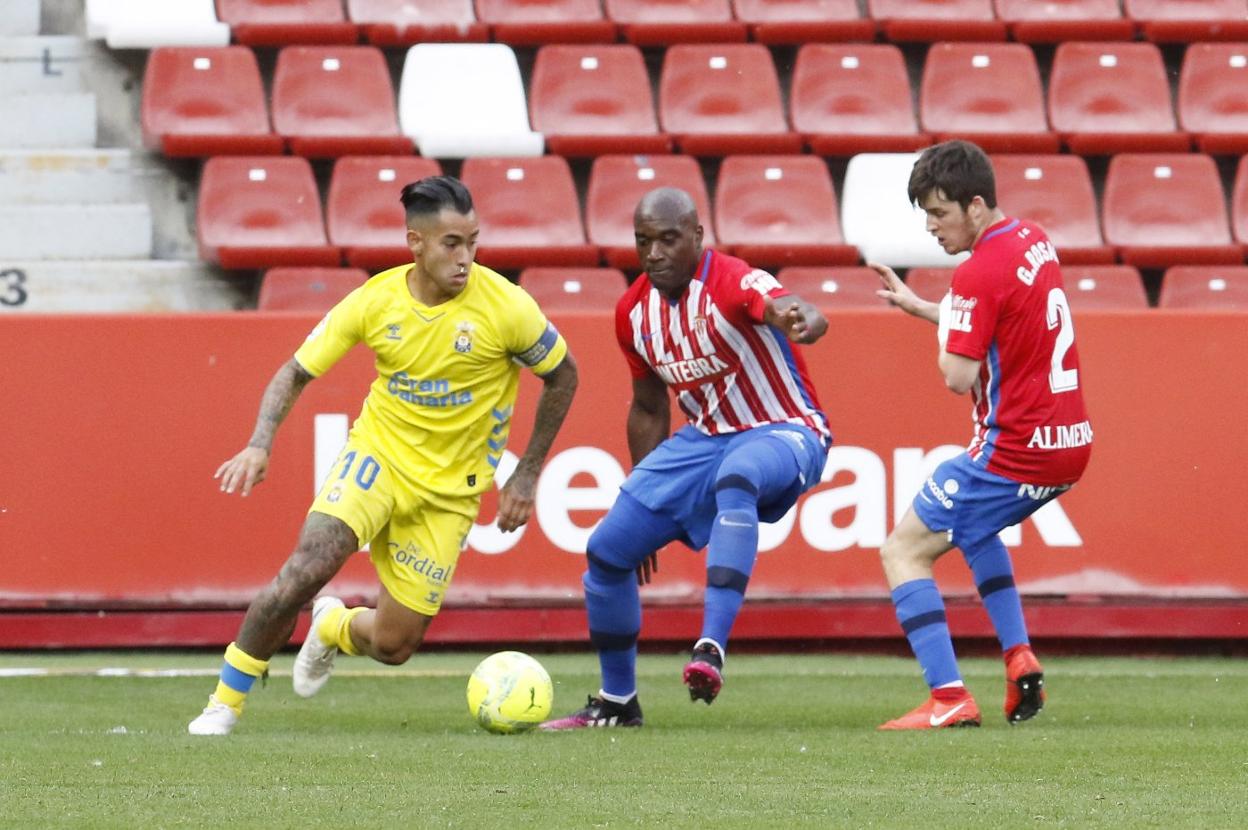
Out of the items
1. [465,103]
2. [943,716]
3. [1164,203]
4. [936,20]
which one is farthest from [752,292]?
[936,20]

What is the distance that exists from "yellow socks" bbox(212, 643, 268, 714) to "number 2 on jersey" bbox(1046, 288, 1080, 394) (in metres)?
2.84

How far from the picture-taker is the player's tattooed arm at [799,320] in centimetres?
668

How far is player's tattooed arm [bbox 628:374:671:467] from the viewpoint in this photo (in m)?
7.61

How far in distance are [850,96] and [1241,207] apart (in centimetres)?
242

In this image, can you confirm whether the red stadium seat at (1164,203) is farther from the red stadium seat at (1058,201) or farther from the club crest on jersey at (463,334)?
the club crest on jersey at (463,334)

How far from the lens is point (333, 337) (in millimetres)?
7070

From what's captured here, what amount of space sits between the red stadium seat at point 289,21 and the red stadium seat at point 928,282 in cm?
404

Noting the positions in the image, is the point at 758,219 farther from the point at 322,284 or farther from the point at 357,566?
the point at 357,566

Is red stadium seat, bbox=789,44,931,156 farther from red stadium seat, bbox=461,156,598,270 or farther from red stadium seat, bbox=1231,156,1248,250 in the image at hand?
red stadium seat, bbox=1231,156,1248,250

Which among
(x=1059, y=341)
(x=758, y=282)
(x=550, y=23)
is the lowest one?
(x=550, y=23)

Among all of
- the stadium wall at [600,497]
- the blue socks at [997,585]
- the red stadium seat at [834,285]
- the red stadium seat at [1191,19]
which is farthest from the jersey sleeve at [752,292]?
the red stadium seat at [1191,19]

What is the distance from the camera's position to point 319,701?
8.12 meters

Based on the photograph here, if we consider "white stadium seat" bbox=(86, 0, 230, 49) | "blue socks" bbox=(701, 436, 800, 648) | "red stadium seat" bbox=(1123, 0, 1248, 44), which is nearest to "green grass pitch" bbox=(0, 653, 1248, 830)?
"blue socks" bbox=(701, 436, 800, 648)

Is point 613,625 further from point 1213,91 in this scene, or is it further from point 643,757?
point 1213,91
